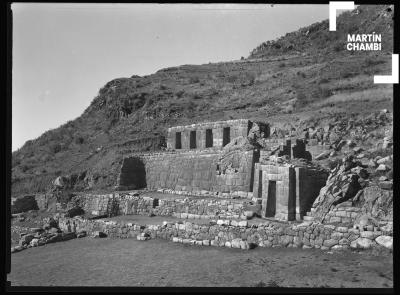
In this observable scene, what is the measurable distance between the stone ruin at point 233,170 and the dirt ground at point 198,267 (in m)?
2.29

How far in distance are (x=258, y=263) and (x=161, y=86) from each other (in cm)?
3227

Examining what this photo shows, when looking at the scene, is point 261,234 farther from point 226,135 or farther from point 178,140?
point 178,140

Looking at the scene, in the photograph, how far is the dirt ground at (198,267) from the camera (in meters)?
8.16

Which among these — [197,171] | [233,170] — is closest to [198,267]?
[233,170]

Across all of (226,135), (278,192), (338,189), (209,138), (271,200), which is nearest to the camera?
(338,189)

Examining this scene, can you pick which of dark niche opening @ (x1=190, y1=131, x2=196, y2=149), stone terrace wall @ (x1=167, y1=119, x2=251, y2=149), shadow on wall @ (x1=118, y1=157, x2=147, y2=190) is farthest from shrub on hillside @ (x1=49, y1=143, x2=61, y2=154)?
dark niche opening @ (x1=190, y1=131, x2=196, y2=149)

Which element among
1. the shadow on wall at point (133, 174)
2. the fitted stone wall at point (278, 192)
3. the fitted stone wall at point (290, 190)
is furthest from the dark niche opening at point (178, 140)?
the fitted stone wall at point (290, 190)

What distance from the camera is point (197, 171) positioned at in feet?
64.0

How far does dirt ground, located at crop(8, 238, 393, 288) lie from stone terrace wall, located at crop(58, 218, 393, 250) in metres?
0.24

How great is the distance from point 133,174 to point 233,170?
849 cm

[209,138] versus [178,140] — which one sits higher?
[209,138]

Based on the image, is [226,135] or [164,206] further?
[226,135]

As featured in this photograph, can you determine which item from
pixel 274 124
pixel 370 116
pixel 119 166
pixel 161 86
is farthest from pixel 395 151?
pixel 161 86

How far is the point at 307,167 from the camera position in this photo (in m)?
12.1
